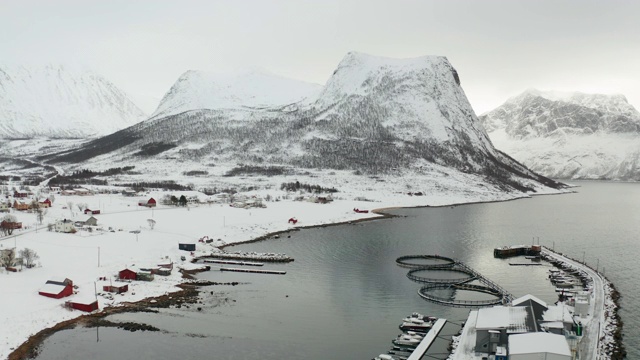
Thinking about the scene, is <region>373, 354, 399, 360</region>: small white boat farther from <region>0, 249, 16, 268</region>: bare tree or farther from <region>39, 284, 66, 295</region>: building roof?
<region>0, 249, 16, 268</region>: bare tree

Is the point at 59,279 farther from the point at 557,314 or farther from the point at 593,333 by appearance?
the point at 593,333

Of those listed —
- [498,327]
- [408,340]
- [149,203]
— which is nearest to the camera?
[498,327]

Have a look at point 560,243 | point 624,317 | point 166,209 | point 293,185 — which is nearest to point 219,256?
point 166,209

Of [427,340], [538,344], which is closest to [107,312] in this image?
[427,340]

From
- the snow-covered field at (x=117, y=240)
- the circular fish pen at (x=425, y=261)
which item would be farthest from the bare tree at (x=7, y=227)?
the circular fish pen at (x=425, y=261)

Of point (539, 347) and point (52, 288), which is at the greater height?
point (539, 347)

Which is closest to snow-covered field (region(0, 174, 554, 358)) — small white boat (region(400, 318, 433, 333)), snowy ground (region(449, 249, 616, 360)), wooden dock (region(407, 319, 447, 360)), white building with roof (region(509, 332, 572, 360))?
small white boat (region(400, 318, 433, 333))

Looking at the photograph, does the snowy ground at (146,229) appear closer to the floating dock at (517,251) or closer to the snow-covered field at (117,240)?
the snow-covered field at (117,240)
